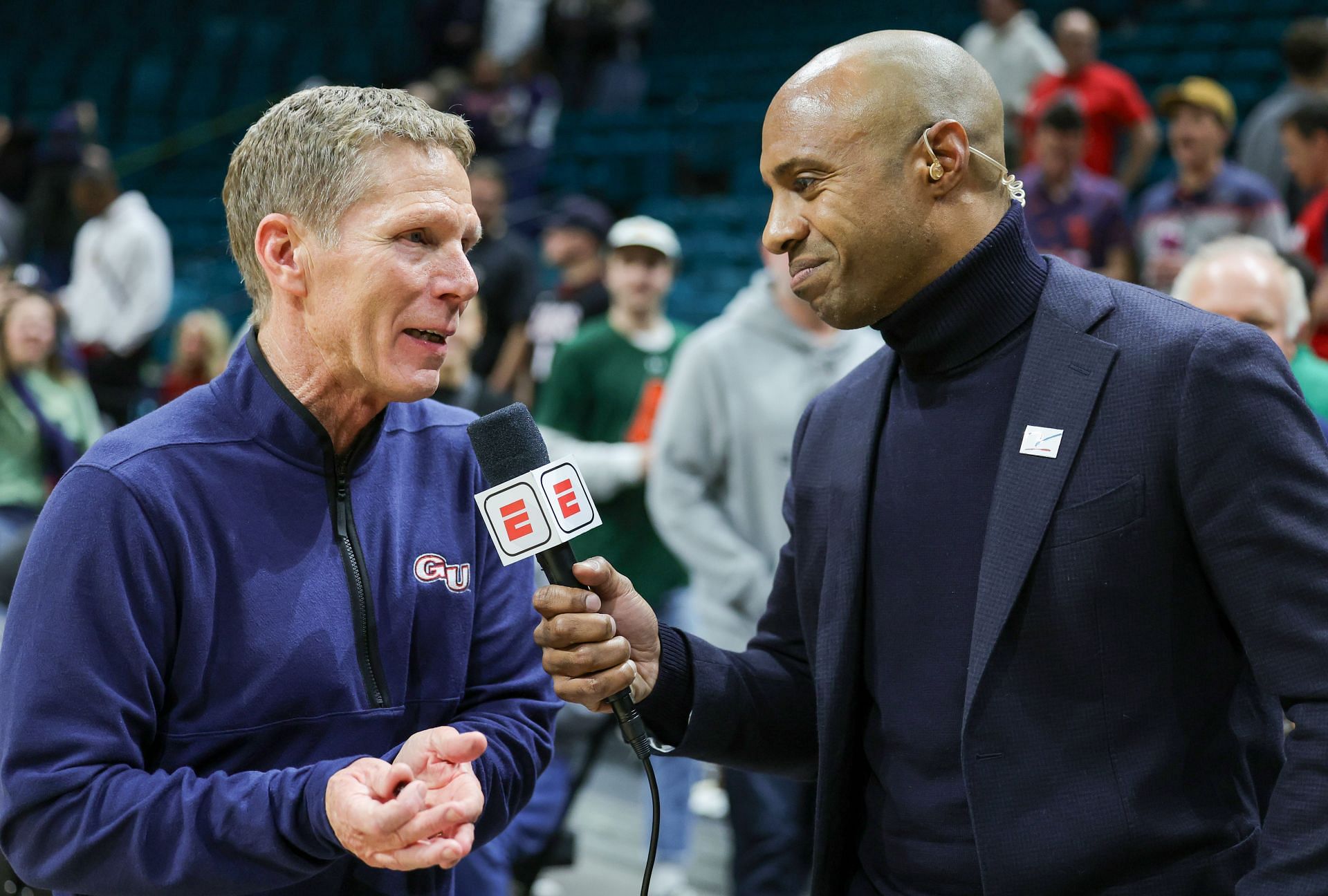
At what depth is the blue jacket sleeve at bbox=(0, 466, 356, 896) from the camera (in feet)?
5.40

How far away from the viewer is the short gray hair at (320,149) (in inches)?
71.4

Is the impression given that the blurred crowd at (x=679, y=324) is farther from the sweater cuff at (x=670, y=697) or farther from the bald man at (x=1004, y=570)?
the sweater cuff at (x=670, y=697)

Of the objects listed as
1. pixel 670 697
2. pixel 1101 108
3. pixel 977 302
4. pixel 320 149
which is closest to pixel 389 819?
pixel 670 697

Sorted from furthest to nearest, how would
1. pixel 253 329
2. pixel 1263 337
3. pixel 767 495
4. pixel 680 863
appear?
pixel 680 863 < pixel 767 495 < pixel 253 329 < pixel 1263 337

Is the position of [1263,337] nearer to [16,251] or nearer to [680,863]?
[680,863]

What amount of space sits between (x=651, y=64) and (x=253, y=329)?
11.7m

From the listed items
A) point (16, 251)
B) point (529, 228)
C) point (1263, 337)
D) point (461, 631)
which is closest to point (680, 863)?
point (461, 631)

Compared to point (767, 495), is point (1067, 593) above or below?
above

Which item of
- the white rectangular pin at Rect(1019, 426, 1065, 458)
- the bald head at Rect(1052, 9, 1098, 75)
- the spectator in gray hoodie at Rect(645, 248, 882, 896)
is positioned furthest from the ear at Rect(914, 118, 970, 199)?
the bald head at Rect(1052, 9, 1098, 75)

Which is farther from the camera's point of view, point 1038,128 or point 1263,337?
point 1038,128

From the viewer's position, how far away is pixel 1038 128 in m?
6.42

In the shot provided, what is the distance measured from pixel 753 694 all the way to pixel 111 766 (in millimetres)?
999

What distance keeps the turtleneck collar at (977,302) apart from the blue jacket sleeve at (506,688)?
66 centimetres

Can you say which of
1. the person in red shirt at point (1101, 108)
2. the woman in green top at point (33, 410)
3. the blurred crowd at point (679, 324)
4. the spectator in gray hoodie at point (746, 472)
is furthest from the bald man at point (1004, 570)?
the person in red shirt at point (1101, 108)
